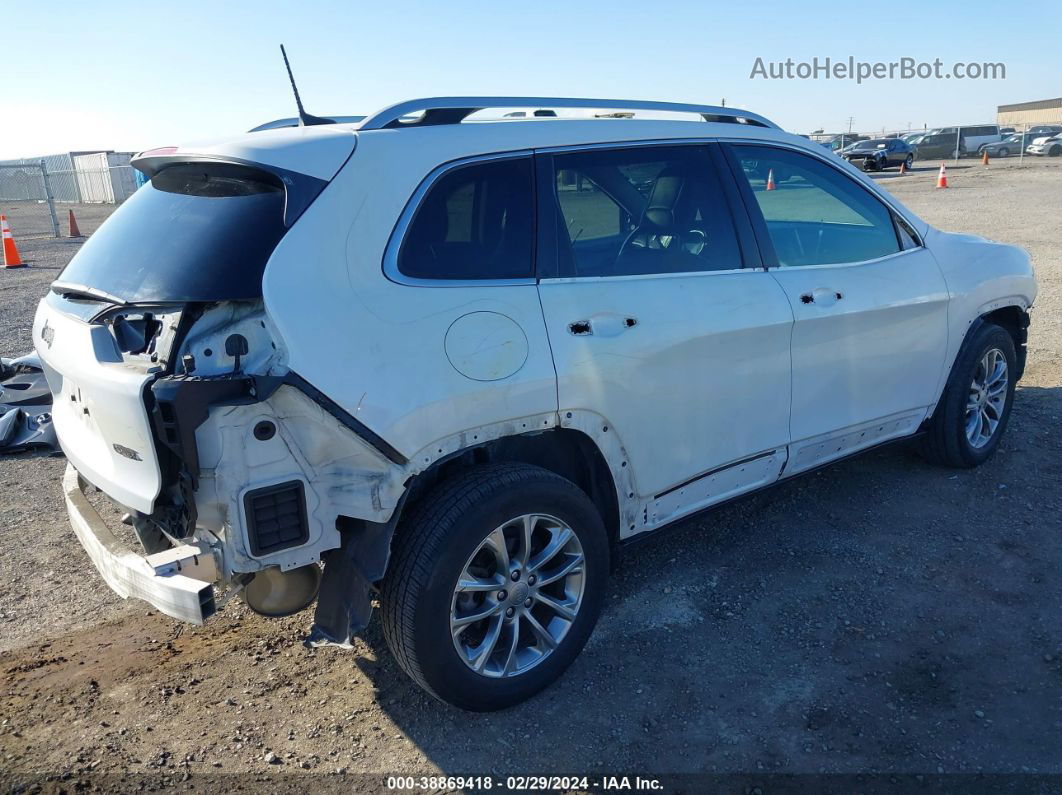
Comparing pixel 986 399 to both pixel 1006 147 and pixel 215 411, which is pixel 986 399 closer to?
pixel 215 411

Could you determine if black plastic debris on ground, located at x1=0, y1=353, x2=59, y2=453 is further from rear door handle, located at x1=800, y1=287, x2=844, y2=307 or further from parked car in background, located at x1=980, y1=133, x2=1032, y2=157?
parked car in background, located at x1=980, y1=133, x2=1032, y2=157

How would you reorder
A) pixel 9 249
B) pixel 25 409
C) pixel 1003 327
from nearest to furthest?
1. pixel 1003 327
2. pixel 25 409
3. pixel 9 249

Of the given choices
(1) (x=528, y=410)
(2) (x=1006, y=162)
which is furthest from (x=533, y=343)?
(2) (x=1006, y=162)

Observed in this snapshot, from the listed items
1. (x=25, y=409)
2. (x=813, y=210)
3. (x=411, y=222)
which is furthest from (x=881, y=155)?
(x=411, y=222)

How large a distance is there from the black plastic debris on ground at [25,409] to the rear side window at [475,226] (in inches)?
160

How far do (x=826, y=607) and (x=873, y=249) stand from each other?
1.84 metres

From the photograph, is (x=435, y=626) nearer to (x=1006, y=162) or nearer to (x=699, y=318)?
(x=699, y=318)

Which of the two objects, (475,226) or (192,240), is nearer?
(192,240)

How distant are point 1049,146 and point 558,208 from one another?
42558 millimetres

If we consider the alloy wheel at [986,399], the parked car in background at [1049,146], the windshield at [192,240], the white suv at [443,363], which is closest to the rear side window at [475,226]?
the white suv at [443,363]

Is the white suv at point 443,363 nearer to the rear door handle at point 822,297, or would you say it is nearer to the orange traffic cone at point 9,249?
the rear door handle at point 822,297

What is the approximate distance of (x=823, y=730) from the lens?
2992 millimetres

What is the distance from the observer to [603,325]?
3191mm

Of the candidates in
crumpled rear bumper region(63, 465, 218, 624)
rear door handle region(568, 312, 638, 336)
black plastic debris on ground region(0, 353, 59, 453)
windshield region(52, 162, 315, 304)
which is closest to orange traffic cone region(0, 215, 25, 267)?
black plastic debris on ground region(0, 353, 59, 453)
